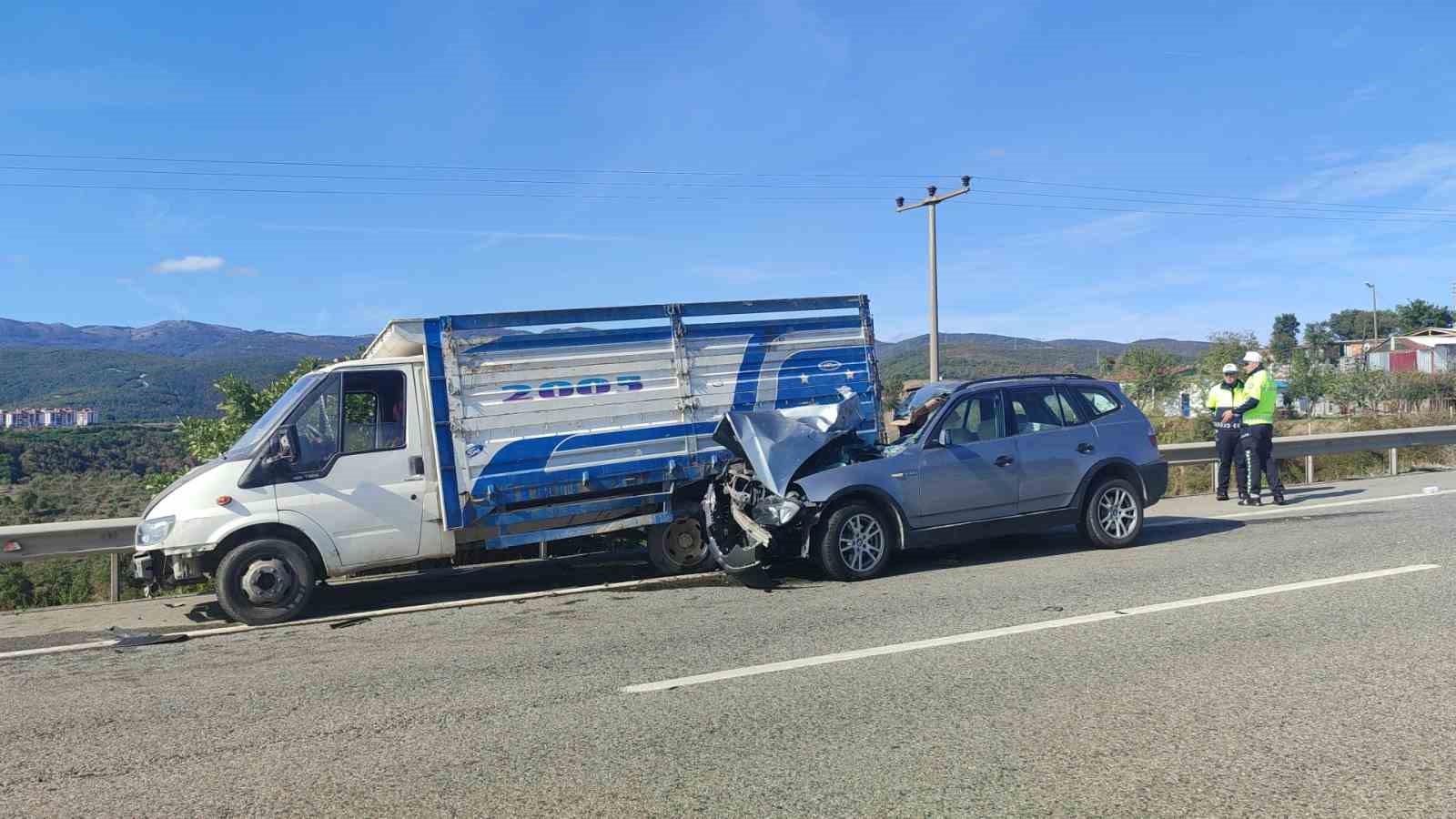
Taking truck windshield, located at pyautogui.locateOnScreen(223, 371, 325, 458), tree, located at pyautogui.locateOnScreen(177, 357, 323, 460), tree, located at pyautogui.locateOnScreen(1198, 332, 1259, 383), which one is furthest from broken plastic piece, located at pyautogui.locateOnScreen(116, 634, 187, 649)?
tree, located at pyautogui.locateOnScreen(1198, 332, 1259, 383)

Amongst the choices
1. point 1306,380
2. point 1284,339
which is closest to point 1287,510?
point 1306,380

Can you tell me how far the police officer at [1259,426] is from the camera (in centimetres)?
1277

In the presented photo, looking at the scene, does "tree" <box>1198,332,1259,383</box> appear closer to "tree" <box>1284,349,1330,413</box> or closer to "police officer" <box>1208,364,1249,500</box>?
"tree" <box>1284,349,1330,413</box>

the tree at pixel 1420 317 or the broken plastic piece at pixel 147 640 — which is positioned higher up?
the tree at pixel 1420 317

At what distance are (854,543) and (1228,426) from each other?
22.5 ft

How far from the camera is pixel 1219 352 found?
5731 centimetres

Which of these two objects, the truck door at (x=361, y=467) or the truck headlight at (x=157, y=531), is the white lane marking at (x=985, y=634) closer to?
the truck door at (x=361, y=467)

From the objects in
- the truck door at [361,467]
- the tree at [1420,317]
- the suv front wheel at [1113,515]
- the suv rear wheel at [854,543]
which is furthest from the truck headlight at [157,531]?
the tree at [1420,317]

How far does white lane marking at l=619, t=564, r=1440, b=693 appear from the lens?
5.80 meters

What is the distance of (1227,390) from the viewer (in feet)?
43.5

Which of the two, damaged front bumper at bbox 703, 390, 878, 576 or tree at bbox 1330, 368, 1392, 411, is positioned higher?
tree at bbox 1330, 368, 1392, 411

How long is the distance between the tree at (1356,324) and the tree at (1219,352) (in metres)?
52.5

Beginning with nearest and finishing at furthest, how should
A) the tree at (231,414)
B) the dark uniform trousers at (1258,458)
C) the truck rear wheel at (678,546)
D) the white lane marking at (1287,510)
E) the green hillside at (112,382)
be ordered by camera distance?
the truck rear wheel at (678,546), the white lane marking at (1287,510), the dark uniform trousers at (1258,458), the tree at (231,414), the green hillside at (112,382)

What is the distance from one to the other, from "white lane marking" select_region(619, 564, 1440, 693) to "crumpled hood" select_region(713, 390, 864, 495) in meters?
2.54
